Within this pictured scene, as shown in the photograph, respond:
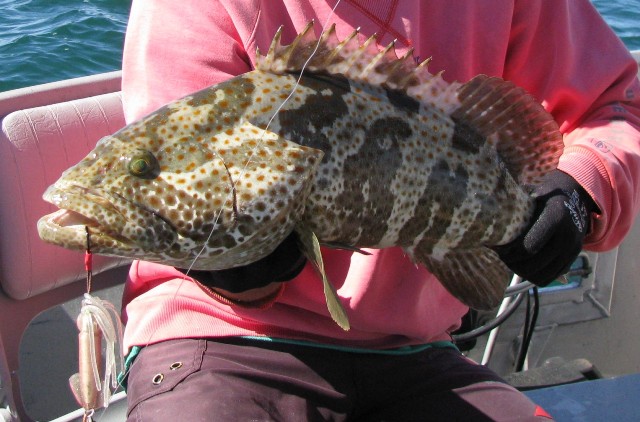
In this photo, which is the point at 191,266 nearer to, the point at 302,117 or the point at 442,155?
the point at 302,117

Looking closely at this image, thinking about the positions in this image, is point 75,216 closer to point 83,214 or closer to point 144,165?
point 83,214

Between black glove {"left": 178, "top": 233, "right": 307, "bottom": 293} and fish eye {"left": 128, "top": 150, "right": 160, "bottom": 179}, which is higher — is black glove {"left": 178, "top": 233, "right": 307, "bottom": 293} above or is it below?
below

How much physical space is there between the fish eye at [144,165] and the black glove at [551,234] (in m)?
1.12

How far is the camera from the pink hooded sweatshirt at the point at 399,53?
212cm

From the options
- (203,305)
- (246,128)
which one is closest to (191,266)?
(246,128)

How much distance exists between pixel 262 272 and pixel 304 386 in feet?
1.79

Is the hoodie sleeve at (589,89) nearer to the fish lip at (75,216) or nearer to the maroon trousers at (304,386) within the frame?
the maroon trousers at (304,386)

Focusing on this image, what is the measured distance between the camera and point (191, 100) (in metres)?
1.65

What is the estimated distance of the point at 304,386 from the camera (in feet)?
7.14

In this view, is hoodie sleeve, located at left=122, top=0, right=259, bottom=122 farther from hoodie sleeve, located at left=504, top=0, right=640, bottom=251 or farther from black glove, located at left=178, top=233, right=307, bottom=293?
hoodie sleeve, located at left=504, top=0, right=640, bottom=251

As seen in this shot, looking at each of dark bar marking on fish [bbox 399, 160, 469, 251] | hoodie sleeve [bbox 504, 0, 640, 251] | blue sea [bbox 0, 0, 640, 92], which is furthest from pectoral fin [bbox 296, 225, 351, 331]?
blue sea [bbox 0, 0, 640, 92]

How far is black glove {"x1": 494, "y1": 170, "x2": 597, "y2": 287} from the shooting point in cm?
204

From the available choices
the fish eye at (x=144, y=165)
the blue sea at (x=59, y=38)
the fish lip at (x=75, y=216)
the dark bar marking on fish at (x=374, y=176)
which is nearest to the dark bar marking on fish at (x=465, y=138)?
the dark bar marking on fish at (x=374, y=176)

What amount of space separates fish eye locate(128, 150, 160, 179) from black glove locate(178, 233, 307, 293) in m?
0.40
